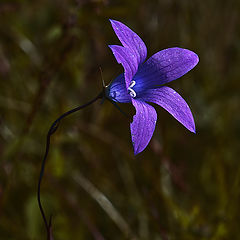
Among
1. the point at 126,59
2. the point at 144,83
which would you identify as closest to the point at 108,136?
the point at 144,83

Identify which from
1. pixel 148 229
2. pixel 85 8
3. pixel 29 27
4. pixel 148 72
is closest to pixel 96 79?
pixel 29 27

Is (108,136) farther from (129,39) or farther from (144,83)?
(129,39)

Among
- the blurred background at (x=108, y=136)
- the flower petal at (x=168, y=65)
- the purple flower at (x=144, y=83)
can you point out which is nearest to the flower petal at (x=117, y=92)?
the purple flower at (x=144, y=83)

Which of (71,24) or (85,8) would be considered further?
(85,8)

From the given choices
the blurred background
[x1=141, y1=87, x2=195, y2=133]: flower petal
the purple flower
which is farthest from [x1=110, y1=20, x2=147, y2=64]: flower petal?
the blurred background

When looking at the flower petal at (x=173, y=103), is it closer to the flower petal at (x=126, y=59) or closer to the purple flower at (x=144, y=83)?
the purple flower at (x=144, y=83)

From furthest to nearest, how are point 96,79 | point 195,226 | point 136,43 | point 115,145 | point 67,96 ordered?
point 96,79 < point 67,96 < point 115,145 < point 195,226 < point 136,43

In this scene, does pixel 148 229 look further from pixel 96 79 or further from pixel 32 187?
pixel 96 79

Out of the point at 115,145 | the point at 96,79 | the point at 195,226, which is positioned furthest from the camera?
the point at 96,79
